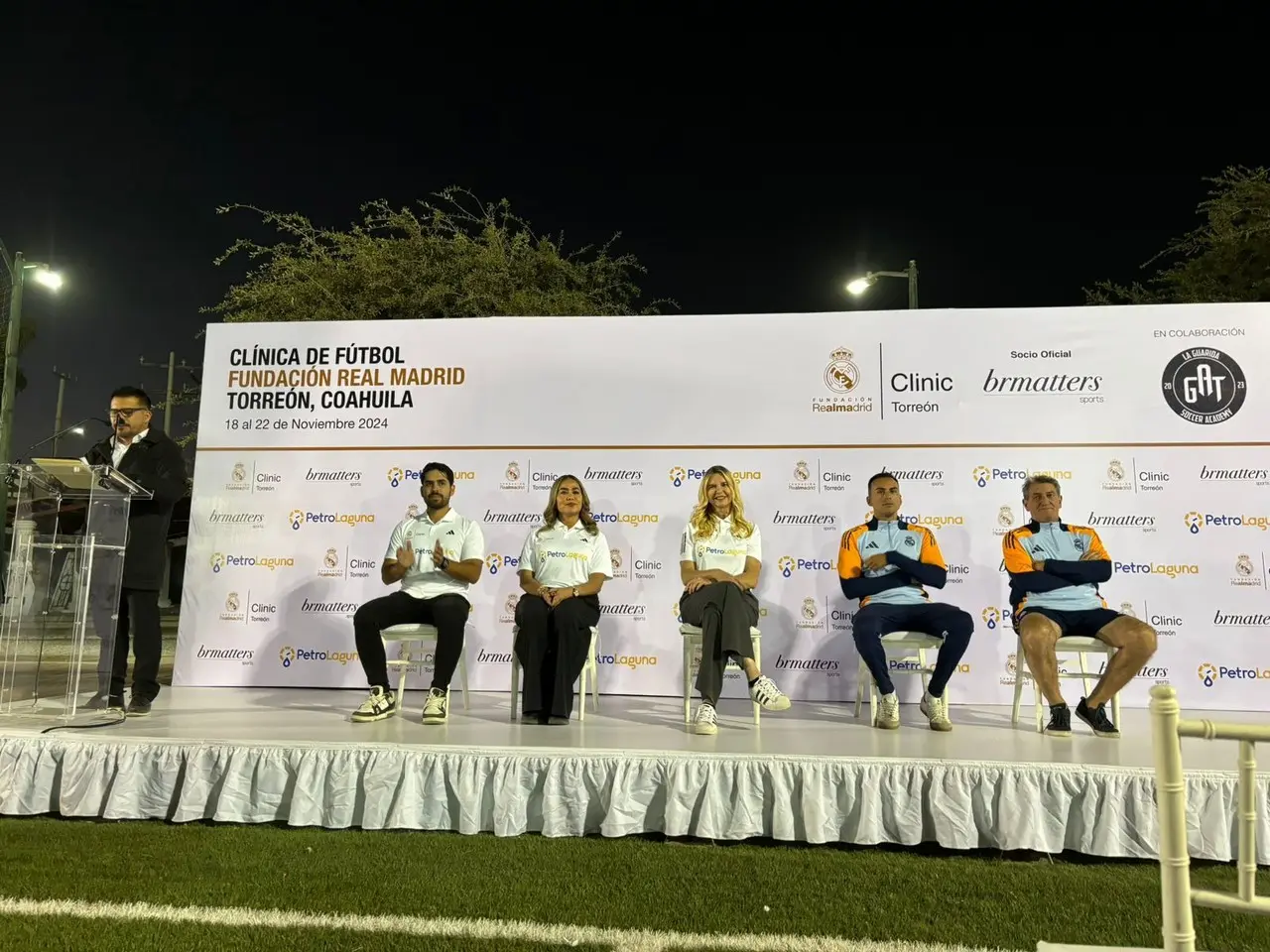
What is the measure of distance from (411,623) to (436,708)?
18.8 inches

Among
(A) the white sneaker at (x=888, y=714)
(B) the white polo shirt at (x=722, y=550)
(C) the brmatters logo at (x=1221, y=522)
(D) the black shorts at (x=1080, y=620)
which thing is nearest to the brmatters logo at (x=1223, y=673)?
(C) the brmatters logo at (x=1221, y=522)

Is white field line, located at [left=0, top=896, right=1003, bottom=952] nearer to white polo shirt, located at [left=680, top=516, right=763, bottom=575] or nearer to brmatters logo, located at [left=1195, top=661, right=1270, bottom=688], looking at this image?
white polo shirt, located at [left=680, top=516, right=763, bottom=575]

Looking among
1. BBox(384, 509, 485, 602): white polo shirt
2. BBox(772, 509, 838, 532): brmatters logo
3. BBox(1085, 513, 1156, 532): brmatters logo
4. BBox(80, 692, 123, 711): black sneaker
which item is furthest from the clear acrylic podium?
BBox(1085, 513, 1156, 532): brmatters logo

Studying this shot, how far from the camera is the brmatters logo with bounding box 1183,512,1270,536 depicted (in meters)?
4.29

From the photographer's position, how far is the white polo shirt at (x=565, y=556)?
367 cm

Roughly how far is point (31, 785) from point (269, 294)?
7.17 metres

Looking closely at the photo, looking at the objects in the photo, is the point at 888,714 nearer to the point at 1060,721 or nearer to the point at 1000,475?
the point at 1060,721

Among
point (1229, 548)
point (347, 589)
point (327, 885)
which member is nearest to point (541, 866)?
point (327, 885)

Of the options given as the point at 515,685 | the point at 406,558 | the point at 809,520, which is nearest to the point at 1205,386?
the point at 809,520

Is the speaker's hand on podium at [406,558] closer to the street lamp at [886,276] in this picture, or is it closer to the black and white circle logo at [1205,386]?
the black and white circle logo at [1205,386]

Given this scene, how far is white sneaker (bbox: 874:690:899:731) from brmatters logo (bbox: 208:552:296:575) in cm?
328

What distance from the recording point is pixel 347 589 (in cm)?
472

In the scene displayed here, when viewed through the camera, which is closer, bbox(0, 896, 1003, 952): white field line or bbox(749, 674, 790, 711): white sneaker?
bbox(0, 896, 1003, 952): white field line

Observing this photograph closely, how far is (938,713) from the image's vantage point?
329cm
